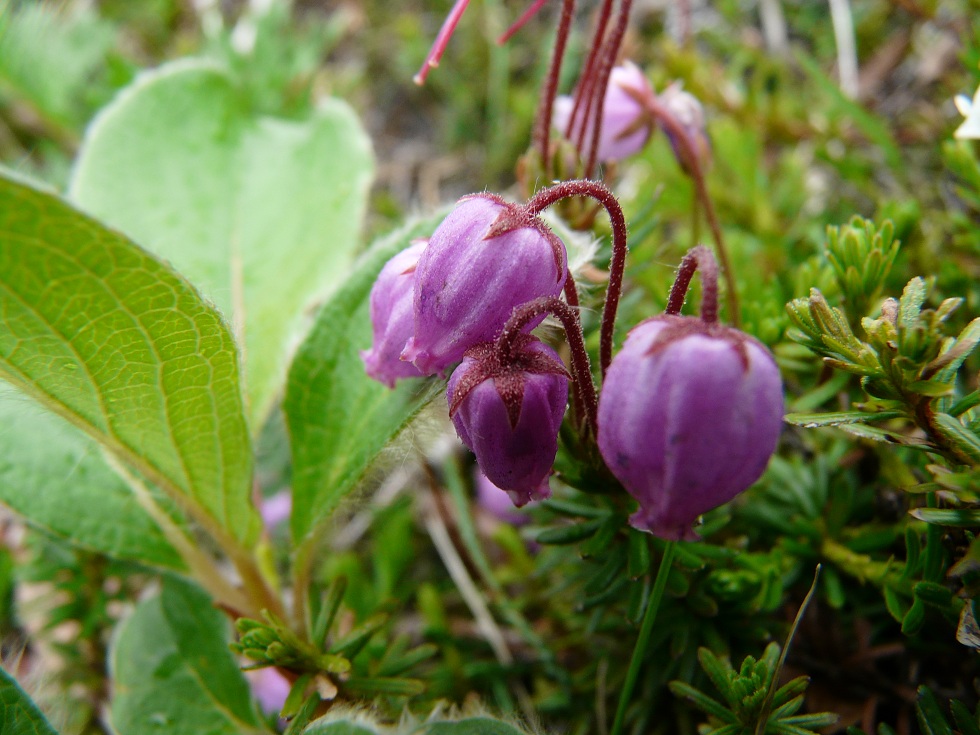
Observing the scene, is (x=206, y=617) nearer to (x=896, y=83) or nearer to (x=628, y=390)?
(x=628, y=390)

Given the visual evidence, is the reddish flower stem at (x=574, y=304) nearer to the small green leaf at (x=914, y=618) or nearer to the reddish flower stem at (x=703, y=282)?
the reddish flower stem at (x=703, y=282)

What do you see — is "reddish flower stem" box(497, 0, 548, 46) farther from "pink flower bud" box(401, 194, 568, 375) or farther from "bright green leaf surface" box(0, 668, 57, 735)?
"bright green leaf surface" box(0, 668, 57, 735)

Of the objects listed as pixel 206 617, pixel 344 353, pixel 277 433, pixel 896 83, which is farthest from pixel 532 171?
pixel 896 83

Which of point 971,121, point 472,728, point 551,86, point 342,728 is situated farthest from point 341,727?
point 971,121

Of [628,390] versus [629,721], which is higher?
A: [628,390]

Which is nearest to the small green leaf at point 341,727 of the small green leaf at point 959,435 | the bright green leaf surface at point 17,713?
the bright green leaf surface at point 17,713

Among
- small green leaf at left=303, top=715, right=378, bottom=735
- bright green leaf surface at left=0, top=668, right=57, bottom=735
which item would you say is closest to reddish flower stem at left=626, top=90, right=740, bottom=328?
small green leaf at left=303, top=715, right=378, bottom=735
